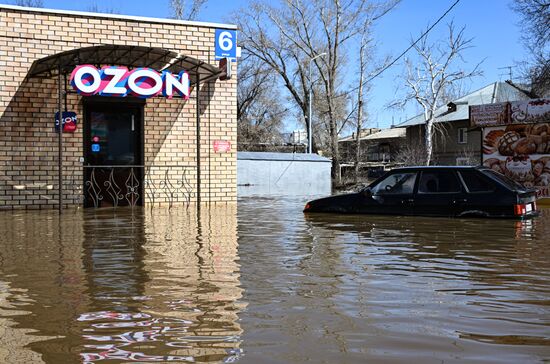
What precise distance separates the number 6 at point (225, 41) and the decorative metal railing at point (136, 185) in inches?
124

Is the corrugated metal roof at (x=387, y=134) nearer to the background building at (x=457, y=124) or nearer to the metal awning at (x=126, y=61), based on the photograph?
the background building at (x=457, y=124)

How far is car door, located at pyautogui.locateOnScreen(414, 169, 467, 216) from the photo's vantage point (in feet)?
35.4

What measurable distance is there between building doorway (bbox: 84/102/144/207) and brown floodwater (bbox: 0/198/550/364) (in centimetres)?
548

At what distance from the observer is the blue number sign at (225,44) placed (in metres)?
15.2

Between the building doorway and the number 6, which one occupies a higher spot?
Answer: the number 6

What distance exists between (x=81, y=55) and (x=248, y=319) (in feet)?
33.5

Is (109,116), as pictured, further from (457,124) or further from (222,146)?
(457,124)

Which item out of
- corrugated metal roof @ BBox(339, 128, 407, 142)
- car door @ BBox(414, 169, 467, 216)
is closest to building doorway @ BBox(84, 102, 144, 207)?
car door @ BBox(414, 169, 467, 216)

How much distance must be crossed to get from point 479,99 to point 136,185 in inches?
1761

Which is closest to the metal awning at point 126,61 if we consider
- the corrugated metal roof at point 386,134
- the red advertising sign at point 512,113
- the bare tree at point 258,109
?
the red advertising sign at point 512,113

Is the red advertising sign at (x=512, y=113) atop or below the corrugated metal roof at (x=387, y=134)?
below

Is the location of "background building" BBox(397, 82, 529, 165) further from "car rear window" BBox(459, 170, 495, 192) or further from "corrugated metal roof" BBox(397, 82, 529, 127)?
"car rear window" BBox(459, 170, 495, 192)

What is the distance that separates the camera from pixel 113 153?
14.6 meters

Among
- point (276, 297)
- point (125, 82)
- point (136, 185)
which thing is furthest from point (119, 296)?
point (136, 185)
